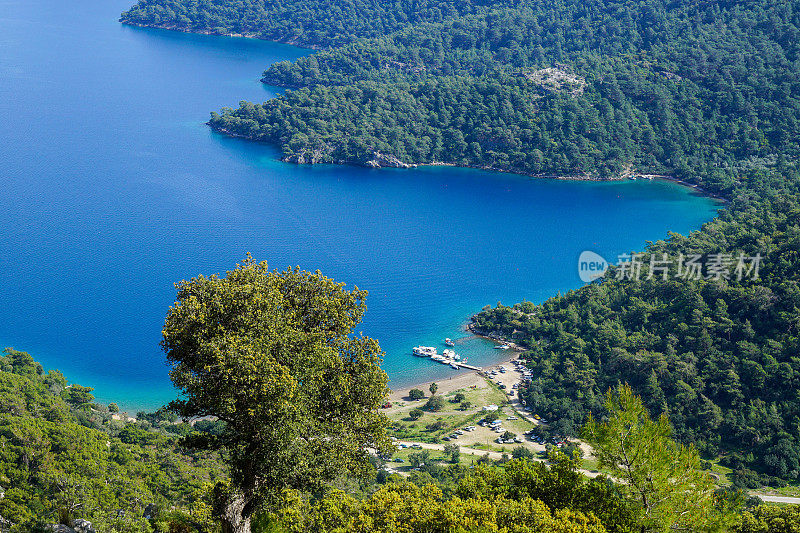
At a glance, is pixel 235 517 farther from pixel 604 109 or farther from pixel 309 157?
pixel 604 109

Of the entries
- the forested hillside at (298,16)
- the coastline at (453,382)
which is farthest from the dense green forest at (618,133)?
the coastline at (453,382)

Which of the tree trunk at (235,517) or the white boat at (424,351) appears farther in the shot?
the white boat at (424,351)

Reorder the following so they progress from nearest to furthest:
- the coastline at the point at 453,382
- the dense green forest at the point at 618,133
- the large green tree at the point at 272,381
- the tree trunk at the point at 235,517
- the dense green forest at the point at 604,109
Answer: the large green tree at the point at 272,381 < the tree trunk at the point at 235,517 < the dense green forest at the point at 618,133 < the coastline at the point at 453,382 < the dense green forest at the point at 604,109

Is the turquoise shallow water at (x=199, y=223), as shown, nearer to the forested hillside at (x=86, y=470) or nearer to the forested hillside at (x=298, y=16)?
the forested hillside at (x=86, y=470)

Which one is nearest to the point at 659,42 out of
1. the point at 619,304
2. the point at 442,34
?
the point at 442,34

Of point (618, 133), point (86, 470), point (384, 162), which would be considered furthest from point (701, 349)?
point (384, 162)

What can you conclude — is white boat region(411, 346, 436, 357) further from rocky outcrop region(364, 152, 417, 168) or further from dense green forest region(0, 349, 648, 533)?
rocky outcrop region(364, 152, 417, 168)
